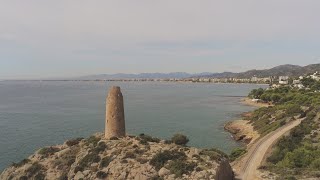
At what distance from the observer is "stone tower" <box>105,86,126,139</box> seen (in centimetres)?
3675

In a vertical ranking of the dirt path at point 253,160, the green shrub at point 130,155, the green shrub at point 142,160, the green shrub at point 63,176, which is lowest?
the green shrub at point 63,176

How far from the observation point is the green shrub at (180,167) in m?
29.7

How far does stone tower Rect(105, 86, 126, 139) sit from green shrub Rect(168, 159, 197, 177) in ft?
26.5

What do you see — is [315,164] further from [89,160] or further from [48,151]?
[48,151]

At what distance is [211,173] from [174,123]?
60.8 meters

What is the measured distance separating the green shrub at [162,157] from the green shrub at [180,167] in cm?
93

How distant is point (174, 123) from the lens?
89.2 meters

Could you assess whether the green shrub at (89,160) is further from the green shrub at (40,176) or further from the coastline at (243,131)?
the coastline at (243,131)

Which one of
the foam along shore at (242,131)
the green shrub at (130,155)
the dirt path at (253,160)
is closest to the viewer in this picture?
the dirt path at (253,160)

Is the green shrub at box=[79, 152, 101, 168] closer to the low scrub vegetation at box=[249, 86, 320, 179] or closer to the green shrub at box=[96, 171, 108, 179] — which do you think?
the green shrub at box=[96, 171, 108, 179]

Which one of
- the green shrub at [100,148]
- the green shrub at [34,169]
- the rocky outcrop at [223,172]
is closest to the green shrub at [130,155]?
the green shrub at [100,148]

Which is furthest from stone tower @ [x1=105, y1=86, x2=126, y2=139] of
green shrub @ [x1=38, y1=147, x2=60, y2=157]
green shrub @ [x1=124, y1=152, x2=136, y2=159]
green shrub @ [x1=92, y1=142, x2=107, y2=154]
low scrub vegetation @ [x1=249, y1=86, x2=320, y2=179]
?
low scrub vegetation @ [x1=249, y1=86, x2=320, y2=179]

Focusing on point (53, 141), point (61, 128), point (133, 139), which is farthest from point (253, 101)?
point (133, 139)

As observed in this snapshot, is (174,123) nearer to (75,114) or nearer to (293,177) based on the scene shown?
(75,114)
